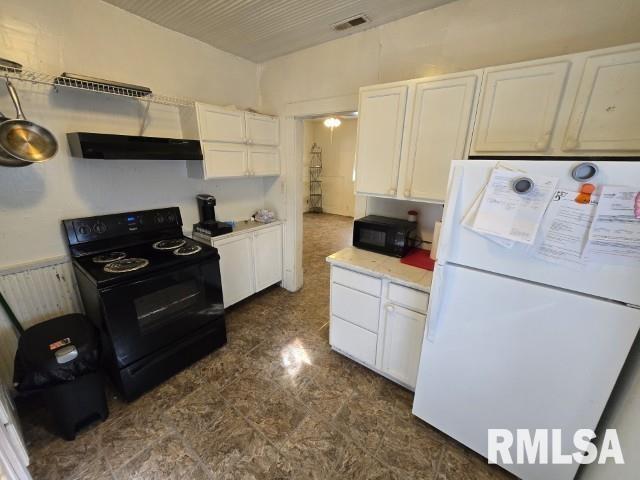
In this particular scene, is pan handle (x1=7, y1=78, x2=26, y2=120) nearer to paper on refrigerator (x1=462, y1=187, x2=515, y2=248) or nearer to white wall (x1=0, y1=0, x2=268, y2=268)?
white wall (x1=0, y1=0, x2=268, y2=268)

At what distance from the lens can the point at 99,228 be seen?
1967 millimetres

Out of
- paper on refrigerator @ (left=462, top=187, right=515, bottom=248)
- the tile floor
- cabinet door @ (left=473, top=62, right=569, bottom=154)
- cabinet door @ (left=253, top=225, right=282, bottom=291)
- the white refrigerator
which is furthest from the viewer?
cabinet door @ (left=253, top=225, right=282, bottom=291)

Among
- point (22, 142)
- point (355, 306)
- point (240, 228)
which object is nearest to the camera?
point (22, 142)

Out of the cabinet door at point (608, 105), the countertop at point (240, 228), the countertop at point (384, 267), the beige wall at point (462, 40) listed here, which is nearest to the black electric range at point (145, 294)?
the countertop at point (240, 228)

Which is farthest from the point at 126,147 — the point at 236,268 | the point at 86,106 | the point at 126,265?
the point at 236,268

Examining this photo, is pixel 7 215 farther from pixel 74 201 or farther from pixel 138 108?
pixel 138 108

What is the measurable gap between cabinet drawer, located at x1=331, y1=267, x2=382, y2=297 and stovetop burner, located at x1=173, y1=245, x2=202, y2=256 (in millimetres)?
1098

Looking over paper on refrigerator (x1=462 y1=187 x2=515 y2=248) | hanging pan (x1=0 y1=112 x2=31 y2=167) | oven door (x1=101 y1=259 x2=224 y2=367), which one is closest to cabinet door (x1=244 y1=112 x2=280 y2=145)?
oven door (x1=101 y1=259 x2=224 y2=367)

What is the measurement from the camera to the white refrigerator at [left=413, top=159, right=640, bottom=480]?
99cm

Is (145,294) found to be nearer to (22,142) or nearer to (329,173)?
(22,142)

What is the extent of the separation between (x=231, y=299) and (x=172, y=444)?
1306mm

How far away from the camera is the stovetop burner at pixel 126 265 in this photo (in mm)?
1641

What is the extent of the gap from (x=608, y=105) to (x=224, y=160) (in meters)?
2.53

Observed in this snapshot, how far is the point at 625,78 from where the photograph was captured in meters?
1.14
